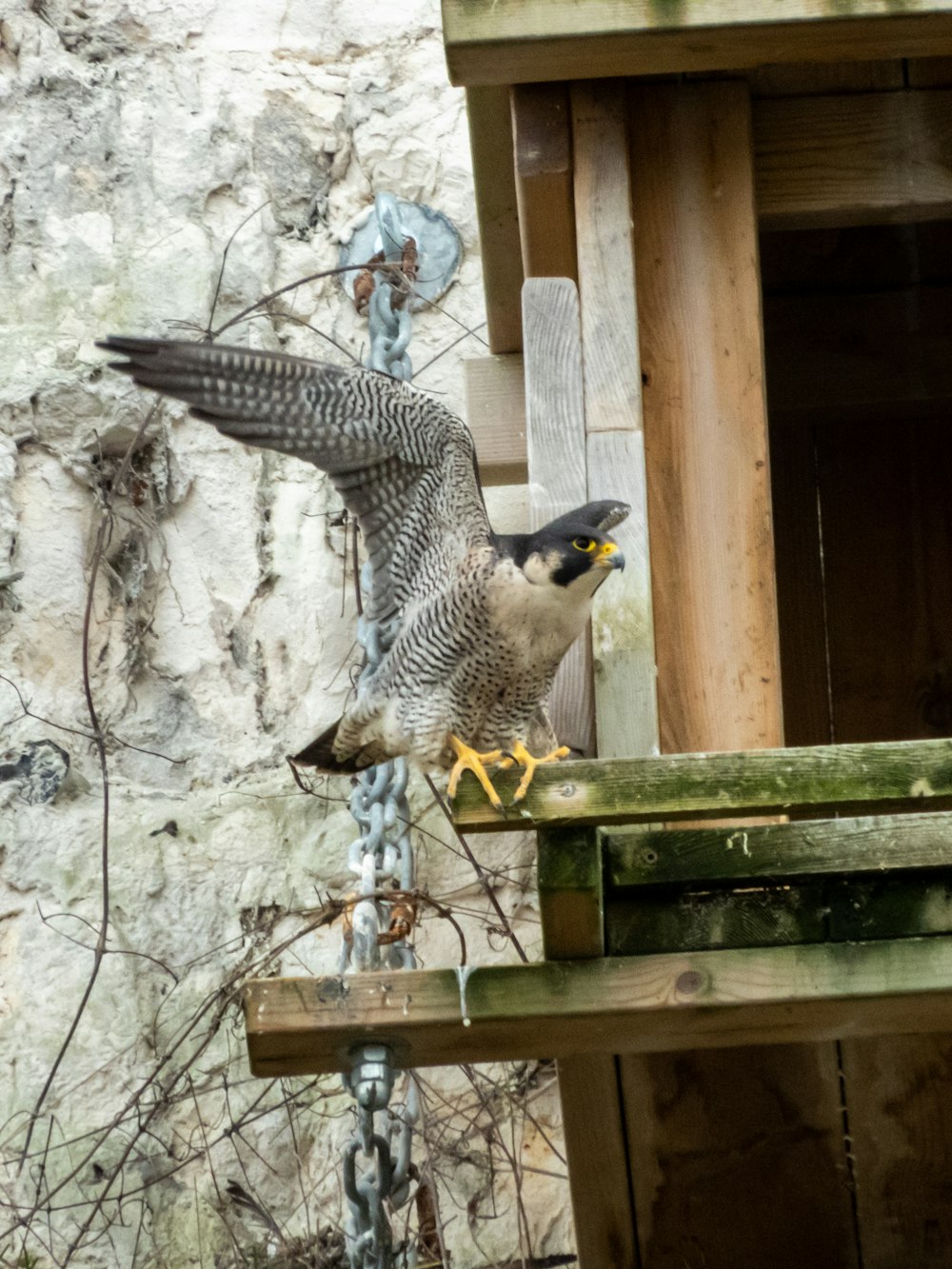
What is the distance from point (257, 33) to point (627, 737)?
128 inches

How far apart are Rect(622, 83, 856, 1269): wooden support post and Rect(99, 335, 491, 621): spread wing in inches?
14.1

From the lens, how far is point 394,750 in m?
2.84

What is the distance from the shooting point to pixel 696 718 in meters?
2.43

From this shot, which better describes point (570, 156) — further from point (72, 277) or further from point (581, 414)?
point (72, 277)

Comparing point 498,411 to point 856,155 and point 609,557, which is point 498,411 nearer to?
point 856,155

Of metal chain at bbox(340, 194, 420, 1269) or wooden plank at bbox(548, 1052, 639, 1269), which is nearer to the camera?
metal chain at bbox(340, 194, 420, 1269)

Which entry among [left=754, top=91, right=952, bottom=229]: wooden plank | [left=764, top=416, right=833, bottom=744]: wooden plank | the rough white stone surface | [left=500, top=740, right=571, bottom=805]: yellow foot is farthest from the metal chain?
[left=764, top=416, right=833, bottom=744]: wooden plank

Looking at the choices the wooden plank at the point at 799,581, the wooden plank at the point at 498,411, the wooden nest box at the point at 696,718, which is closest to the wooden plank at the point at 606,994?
the wooden nest box at the point at 696,718

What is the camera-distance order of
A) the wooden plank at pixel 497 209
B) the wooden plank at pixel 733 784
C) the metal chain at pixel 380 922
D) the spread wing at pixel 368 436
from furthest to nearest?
the wooden plank at pixel 497 209, the spread wing at pixel 368 436, the metal chain at pixel 380 922, the wooden plank at pixel 733 784

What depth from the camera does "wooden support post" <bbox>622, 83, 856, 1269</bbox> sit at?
244 cm

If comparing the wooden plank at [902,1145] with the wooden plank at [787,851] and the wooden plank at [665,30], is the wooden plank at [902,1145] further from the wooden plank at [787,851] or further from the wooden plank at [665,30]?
the wooden plank at [665,30]

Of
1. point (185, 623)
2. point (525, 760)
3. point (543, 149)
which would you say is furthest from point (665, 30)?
point (185, 623)

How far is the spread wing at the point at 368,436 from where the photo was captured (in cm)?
255

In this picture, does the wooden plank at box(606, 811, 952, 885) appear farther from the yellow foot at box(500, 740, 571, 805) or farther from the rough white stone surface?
the rough white stone surface
